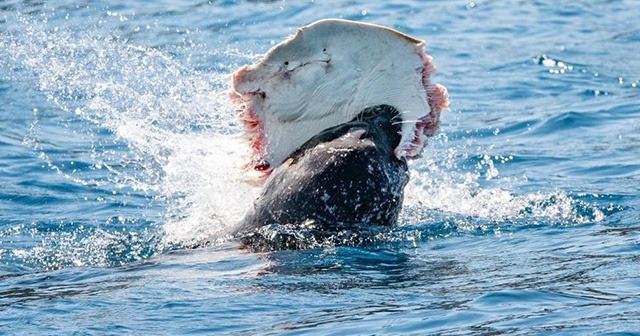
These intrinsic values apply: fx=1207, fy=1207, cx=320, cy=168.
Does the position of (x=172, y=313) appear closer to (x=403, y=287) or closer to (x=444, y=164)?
(x=403, y=287)

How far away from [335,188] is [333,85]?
58 centimetres

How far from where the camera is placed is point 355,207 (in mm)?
5723

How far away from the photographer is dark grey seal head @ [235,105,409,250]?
571 cm

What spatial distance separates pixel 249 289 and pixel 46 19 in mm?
11704

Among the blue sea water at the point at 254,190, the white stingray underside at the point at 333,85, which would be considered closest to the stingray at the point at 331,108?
the white stingray underside at the point at 333,85

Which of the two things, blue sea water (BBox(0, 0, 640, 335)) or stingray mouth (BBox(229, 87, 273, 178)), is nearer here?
blue sea water (BBox(0, 0, 640, 335))

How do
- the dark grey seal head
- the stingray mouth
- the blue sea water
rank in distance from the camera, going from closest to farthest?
the blue sea water → the dark grey seal head → the stingray mouth

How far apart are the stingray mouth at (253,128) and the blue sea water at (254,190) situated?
112mm

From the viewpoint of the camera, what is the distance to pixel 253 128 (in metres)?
6.11

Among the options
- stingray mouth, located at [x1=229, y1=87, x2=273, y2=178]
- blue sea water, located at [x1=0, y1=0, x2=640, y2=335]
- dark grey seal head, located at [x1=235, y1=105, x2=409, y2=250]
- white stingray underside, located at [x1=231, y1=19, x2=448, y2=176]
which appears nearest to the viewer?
blue sea water, located at [x1=0, y1=0, x2=640, y2=335]

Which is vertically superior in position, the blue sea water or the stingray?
the stingray

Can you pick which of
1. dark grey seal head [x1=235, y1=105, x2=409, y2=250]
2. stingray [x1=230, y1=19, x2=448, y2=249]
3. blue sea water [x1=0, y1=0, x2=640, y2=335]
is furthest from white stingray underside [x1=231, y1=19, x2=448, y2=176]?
blue sea water [x1=0, y1=0, x2=640, y2=335]

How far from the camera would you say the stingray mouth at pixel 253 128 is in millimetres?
6031

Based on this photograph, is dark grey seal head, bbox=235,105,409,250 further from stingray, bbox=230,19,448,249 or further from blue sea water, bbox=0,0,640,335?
blue sea water, bbox=0,0,640,335
